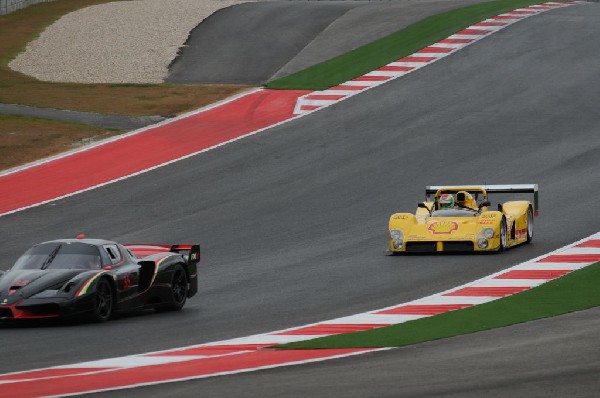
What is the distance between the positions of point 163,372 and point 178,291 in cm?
561

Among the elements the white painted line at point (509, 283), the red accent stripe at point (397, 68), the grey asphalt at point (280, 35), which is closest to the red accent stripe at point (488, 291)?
the white painted line at point (509, 283)

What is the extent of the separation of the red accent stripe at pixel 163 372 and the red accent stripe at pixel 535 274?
21.2 feet

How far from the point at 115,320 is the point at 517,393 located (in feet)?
25.3

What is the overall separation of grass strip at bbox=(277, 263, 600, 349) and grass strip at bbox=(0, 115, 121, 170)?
17221 millimetres

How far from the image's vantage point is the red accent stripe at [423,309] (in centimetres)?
1628

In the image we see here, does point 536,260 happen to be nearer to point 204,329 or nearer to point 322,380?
point 204,329

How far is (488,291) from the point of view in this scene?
17969mm

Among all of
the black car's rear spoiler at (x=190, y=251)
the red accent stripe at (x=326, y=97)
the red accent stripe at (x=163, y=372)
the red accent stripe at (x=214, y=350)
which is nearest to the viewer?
the red accent stripe at (x=163, y=372)

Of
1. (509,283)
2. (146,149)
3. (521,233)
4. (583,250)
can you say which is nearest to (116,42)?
(146,149)

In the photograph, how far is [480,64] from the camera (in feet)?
127

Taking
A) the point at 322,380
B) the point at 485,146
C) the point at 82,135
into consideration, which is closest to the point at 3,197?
the point at 82,135

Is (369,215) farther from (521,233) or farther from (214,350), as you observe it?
(214,350)

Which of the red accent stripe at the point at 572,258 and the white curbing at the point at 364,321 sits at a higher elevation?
the white curbing at the point at 364,321

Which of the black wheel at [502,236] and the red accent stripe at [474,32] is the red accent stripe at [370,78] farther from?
the black wheel at [502,236]
